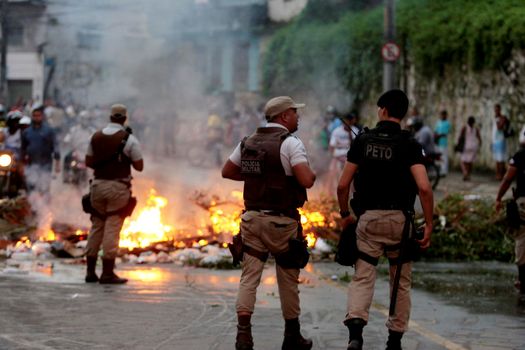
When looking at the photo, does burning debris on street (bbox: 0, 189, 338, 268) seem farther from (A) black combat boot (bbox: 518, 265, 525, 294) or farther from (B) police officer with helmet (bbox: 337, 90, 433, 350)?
(B) police officer with helmet (bbox: 337, 90, 433, 350)

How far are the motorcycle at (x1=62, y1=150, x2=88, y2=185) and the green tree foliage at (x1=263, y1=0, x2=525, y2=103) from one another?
939 cm

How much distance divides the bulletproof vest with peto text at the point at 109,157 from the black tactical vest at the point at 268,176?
3.39 metres

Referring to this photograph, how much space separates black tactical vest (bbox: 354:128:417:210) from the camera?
7.81 metres

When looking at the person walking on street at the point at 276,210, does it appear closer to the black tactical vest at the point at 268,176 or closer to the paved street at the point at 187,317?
the black tactical vest at the point at 268,176

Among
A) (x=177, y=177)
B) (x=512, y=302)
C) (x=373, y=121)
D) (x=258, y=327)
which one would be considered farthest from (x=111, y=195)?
(x=373, y=121)

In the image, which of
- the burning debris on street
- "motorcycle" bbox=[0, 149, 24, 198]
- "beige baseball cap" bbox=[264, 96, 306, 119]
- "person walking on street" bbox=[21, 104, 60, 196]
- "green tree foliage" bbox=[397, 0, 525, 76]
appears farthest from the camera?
"green tree foliage" bbox=[397, 0, 525, 76]

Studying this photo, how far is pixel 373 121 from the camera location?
108ft

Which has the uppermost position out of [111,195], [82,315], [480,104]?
[480,104]

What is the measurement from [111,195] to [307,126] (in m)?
19.7

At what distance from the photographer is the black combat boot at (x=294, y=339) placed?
8000mm

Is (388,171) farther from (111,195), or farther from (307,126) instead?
(307,126)

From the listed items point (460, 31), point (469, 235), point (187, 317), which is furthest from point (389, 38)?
point (187, 317)

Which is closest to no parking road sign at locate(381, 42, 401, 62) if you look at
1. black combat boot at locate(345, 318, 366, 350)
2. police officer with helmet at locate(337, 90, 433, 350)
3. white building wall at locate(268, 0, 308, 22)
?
police officer with helmet at locate(337, 90, 433, 350)

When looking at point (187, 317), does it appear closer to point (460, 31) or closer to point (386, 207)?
point (386, 207)
